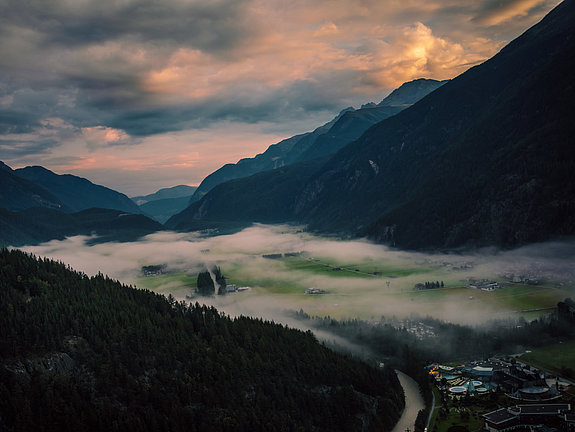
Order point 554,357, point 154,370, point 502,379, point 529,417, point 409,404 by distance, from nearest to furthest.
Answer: point 529,417
point 154,370
point 502,379
point 409,404
point 554,357

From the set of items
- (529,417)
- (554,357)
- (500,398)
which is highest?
(529,417)

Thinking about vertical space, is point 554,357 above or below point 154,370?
below

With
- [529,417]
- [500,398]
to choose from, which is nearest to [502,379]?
[500,398]

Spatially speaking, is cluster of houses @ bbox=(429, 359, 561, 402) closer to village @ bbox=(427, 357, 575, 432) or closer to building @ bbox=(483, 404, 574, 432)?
village @ bbox=(427, 357, 575, 432)

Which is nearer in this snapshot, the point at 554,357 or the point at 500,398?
the point at 500,398

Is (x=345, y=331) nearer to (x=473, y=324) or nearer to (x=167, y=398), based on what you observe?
(x=473, y=324)

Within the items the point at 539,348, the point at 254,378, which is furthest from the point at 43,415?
the point at 539,348

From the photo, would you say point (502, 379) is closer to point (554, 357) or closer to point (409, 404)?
point (409, 404)
